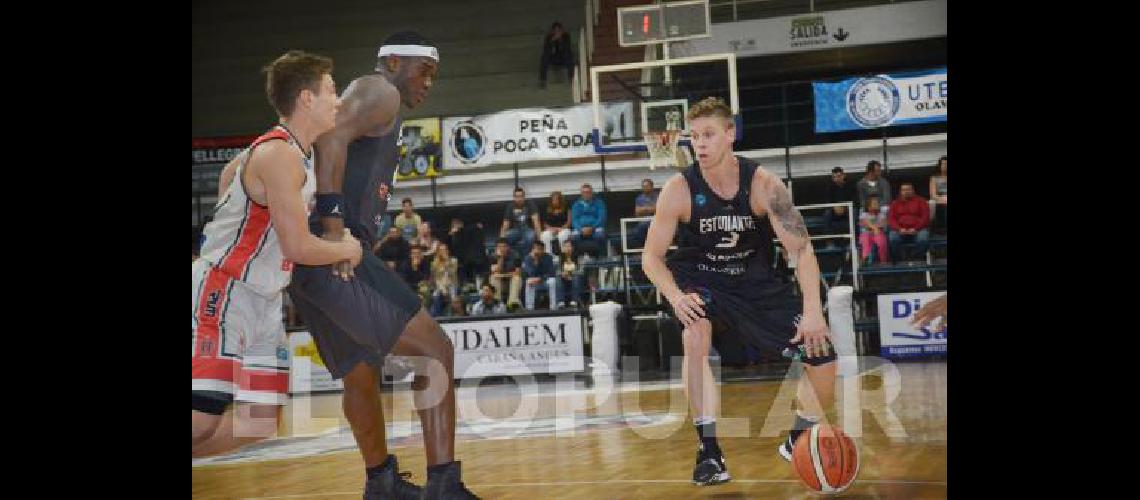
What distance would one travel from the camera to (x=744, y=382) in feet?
35.9

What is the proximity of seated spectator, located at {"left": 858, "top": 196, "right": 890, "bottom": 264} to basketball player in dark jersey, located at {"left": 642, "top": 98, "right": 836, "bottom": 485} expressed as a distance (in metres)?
7.28

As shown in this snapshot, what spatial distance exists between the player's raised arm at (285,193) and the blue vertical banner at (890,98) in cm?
1029

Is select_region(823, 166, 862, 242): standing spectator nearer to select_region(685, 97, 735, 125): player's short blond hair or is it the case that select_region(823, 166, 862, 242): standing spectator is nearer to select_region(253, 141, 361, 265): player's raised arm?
select_region(685, 97, 735, 125): player's short blond hair

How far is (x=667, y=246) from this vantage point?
5.33 meters

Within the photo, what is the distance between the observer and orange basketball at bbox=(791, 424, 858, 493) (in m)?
4.56

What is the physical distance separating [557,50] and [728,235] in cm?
1147

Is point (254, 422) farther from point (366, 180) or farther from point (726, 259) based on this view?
point (726, 259)

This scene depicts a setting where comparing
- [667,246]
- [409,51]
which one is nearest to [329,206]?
[409,51]

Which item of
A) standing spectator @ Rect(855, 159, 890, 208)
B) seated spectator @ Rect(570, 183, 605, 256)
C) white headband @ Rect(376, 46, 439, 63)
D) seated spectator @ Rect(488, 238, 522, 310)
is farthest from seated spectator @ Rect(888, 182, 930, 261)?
white headband @ Rect(376, 46, 439, 63)

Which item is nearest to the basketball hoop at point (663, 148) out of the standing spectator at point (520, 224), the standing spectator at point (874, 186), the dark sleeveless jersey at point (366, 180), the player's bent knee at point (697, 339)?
the standing spectator at point (520, 224)

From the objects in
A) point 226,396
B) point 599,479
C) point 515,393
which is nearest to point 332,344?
point 226,396
